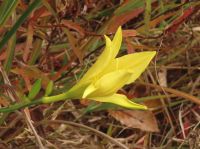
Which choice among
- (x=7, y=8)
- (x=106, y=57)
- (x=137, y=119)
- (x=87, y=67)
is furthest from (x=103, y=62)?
(x=137, y=119)

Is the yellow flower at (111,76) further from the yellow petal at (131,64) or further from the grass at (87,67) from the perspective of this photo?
the grass at (87,67)

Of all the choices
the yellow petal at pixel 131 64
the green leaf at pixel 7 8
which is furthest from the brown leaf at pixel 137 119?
the yellow petal at pixel 131 64

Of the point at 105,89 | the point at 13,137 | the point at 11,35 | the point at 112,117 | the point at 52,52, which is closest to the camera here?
the point at 105,89

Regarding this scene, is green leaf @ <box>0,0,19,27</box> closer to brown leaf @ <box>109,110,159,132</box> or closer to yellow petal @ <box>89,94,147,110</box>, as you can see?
yellow petal @ <box>89,94,147,110</box>

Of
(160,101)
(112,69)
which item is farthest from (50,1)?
(160,101)

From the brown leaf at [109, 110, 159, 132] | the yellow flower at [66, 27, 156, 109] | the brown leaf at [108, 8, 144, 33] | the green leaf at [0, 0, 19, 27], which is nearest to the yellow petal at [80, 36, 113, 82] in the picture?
the yellow flower at [66, 27, 156, 109]

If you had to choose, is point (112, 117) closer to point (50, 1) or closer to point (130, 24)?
point (130, 24)
